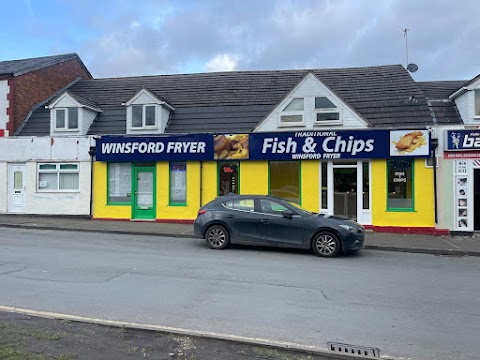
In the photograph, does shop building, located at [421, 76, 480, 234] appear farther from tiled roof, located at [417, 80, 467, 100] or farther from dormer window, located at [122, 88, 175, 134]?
dormer window, located at [122, 88, 175, 134]

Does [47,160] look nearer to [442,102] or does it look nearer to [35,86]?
[35,86]

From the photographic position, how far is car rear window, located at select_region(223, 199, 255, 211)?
1084 cm

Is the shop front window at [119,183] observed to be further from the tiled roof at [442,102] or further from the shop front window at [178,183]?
the tiled roof at [442,102]

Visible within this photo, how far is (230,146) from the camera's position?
1586 cm

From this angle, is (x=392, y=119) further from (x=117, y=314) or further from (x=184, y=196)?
(x=117, y=314)

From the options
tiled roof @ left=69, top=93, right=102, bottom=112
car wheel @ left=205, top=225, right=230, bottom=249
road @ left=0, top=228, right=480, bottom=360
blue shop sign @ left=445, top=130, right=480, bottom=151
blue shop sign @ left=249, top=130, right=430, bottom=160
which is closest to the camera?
road @ left=0, top=228, right=480, bottom=360

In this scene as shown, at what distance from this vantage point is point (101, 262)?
28.1 feet

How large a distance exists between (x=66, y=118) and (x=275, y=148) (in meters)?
9.36

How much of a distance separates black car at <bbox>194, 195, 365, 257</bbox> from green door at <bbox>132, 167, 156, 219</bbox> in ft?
20.3

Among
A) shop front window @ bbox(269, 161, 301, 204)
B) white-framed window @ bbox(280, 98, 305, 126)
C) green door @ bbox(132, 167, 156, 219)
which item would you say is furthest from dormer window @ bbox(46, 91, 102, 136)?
white-framed window @ bbox(280, 98, 305, 126)

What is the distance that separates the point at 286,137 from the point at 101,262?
9.02 metres

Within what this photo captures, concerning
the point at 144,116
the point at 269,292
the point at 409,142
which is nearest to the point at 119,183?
the point at 144,116

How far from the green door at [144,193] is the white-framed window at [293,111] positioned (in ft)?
19.5

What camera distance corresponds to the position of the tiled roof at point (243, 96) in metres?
15.8
